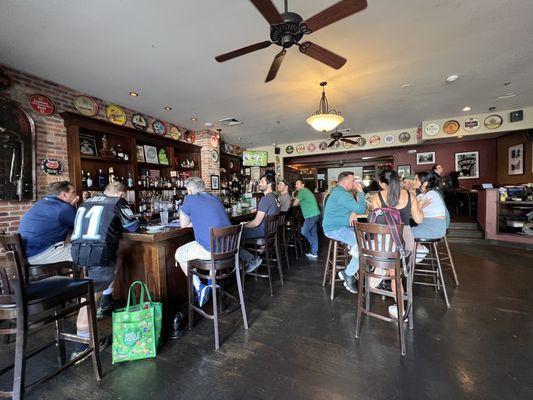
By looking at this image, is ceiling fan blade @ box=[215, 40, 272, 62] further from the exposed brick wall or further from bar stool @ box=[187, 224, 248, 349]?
the exposed brick wall

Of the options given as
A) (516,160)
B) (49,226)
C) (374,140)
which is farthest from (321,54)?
(516,160)

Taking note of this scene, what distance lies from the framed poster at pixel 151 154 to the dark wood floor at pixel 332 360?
362 centimetres

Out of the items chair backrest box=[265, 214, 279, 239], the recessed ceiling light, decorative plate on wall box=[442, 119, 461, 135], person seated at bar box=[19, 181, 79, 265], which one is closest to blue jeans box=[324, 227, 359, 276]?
chair backrest box=[265, 214, 279, 239]

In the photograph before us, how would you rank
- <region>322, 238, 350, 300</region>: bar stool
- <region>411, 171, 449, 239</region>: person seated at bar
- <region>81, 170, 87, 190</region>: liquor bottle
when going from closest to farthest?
<region>411, 171, 449, 239</region>: person seated at bar < <region>322, 238, 350, 300</region>: bar stool < <region>81, 170, 87, 190</region>: liquor bottle

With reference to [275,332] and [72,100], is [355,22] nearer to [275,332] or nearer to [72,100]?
[275,332]

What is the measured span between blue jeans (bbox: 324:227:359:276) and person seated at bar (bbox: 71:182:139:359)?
214cm

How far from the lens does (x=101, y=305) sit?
7.96ft

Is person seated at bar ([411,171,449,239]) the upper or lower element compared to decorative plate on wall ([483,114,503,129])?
lower

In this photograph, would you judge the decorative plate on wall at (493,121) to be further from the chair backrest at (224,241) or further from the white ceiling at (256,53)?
the chair backrest at (224,241)

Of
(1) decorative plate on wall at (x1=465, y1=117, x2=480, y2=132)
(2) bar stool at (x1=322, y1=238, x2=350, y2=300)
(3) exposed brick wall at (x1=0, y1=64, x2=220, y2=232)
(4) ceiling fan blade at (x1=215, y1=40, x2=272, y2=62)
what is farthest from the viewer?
(1) decorative plate on wall at (x1=465, y1=117, x2=480, y2=132)

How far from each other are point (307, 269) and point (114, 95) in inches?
173

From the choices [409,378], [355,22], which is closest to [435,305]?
[409,378]

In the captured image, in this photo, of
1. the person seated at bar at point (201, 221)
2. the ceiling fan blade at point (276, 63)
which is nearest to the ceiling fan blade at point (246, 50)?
the ceiling fan blade at point (276, 63)

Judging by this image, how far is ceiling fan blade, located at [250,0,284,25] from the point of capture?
1.61 metres
